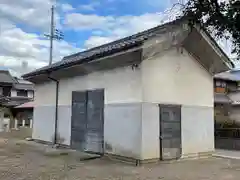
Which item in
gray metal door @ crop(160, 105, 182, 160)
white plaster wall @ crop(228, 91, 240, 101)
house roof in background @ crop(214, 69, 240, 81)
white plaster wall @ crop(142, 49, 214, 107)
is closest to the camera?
white plaster wall @ crop(142, 49, 214, 107)

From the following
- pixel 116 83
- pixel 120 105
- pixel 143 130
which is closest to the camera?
pixel 143 130

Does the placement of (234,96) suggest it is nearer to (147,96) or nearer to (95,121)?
(95,121)

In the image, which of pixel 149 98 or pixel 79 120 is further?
pixel 79 120

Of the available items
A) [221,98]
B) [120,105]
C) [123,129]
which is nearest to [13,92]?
[221,98]

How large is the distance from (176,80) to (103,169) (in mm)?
3520

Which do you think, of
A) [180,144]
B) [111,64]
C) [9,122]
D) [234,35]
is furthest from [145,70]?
[9,122]

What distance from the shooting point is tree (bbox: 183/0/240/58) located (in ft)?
13.5

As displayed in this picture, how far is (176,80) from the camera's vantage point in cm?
871

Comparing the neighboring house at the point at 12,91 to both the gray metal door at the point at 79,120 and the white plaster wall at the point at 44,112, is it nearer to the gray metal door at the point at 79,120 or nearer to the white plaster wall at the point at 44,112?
the white plaster wall at the point at 44,112

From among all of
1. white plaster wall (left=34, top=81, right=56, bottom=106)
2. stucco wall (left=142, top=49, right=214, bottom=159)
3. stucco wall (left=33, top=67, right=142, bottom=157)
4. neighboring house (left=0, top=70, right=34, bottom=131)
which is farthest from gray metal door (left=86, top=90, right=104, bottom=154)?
neighboring house (left=0, top=70, right=34, bottom=131)

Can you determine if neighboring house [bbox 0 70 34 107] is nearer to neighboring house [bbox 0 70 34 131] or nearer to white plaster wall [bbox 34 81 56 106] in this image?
neighboring house [bbox 0 70 34 131]

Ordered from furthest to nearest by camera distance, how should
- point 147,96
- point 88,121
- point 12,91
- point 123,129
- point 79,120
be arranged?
1. point 12,91
2. point 79,120
3. point 88,121
4. point 123,129
5. point 147,96

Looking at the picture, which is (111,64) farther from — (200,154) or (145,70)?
(200,154)

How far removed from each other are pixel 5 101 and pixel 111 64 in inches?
883
